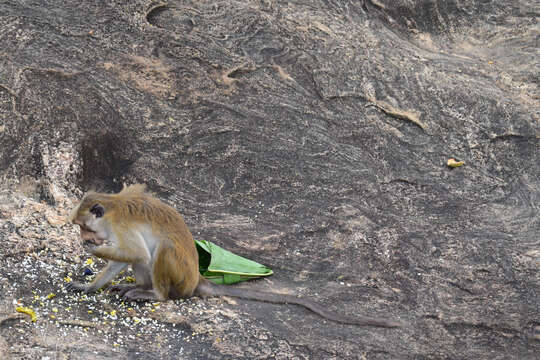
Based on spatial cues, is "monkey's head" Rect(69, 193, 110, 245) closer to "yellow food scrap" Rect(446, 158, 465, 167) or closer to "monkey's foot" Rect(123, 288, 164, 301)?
"monkey's foot" Rect(123, 288, 164, 301)

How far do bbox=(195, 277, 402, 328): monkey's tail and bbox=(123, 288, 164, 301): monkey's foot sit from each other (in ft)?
1.34

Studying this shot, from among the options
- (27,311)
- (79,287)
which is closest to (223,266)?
(79,287)

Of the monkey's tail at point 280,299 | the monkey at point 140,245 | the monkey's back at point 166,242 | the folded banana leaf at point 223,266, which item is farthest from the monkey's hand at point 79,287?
the folded banana leaf at point 223,266

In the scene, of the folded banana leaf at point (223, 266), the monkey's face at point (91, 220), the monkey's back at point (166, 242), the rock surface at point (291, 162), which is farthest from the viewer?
the folded banana leaf at point (223, 266)

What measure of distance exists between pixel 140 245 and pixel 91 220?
0.43 m

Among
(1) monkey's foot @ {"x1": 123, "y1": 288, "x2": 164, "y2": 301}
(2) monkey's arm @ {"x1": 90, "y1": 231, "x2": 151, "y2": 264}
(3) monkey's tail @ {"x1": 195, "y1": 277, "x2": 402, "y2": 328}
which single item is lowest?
(1) monkey's foot @ {"x1": 123, "y1": 288, "x2": 164, "y2": 301}

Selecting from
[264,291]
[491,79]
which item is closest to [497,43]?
[491,79]

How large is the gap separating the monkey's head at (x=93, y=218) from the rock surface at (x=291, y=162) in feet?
1.81

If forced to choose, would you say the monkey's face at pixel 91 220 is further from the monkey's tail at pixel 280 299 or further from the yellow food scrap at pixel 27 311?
the monkey's tail at pixel 280 299

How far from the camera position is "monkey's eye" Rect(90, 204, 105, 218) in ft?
17.2

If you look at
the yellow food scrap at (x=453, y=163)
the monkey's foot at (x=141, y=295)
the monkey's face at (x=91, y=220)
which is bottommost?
the monkey's foot at (x=141, y=295)

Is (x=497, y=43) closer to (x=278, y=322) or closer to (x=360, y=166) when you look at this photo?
(x=360, y=166)

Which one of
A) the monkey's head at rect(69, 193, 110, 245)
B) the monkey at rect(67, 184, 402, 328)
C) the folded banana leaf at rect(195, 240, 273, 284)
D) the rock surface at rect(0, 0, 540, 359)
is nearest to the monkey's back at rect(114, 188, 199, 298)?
the monkey at rect(67, 184, 402, 328)

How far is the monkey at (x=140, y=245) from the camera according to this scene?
5.28m
